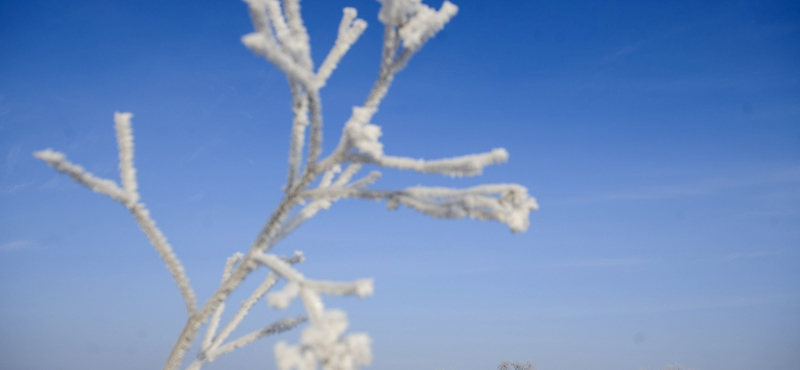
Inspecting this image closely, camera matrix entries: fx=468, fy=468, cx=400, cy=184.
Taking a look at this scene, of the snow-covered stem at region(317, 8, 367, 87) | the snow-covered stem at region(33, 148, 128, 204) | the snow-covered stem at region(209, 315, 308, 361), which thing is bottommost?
the snow-covered stem at region(209, 315, 308, 361)

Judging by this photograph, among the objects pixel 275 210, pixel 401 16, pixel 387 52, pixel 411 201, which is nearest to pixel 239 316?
pixel 275 210

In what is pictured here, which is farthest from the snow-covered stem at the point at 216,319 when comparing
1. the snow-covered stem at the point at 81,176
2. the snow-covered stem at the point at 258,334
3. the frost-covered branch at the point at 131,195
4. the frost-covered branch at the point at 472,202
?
the frost-covered branch at the point at 472,202

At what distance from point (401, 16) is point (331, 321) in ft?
4.93

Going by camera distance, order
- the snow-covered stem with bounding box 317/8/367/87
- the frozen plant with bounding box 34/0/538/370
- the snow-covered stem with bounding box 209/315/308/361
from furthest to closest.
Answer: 1. the snow-covered stem with bounding box 209/315/308/361
2. the snow-covered stem with bounding box 317/8/367/87
3. the frozen plant with bounding box 34/0/538/370

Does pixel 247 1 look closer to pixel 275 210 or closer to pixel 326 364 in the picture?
pixel 275 210

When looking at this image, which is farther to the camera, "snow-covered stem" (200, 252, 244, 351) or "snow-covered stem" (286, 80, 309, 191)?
"snow-covered stem" (200, 252, 244, 351)

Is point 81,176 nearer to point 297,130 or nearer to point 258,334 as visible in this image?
point 297,130

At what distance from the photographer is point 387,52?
242 centimetres

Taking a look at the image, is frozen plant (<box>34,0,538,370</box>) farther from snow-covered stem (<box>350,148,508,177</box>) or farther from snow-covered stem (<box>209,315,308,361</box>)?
snow-covered stem (<box>209,315,308,361</box>)

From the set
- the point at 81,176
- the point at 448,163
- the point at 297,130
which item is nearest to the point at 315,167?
the point at 297,130

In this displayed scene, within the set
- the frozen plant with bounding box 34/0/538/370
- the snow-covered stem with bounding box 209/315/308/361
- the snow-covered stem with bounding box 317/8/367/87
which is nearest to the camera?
the frozen plant with bounding box 34/0/538/370

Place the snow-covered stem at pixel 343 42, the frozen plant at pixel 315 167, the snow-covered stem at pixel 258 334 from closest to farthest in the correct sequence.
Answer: the frozen plant at pixel 315 167
the snow-covered stem at pixel 343 42
the snow-covered stem at pixel 258 334

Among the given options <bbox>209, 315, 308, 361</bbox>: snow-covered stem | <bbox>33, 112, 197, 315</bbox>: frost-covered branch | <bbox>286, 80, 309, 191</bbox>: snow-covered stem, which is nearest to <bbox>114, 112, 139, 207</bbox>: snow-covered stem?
<bbox>33, 112, 197, 315</bbox>: frost-covered branch

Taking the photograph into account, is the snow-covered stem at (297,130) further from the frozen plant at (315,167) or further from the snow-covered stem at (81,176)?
the snow-covered stem at (81,176)
